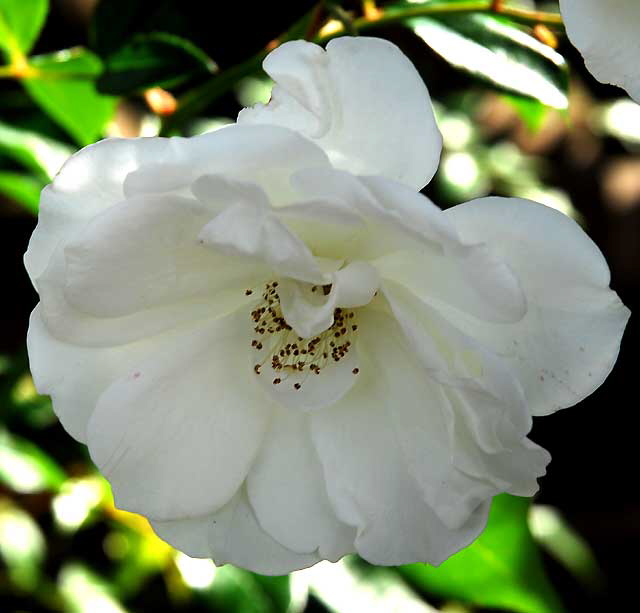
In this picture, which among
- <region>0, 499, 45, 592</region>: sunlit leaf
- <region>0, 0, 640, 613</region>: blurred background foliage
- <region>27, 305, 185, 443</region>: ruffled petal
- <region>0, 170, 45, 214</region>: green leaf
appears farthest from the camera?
<region>0, 499, 45, 592</region>: sunlit leaf

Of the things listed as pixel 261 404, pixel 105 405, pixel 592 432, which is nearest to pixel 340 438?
pixel 261 404

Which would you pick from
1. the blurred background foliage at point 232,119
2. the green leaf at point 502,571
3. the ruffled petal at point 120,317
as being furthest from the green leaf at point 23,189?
the green leaf at point 502,571

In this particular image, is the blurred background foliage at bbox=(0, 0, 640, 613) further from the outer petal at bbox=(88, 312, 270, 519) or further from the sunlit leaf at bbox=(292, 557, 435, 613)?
the outer petal at bbox=(88, 312, 270, 519)

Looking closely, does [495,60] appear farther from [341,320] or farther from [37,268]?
[37,268]

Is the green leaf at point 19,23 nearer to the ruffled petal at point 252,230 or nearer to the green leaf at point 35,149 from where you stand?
the green leaf at point 35,149

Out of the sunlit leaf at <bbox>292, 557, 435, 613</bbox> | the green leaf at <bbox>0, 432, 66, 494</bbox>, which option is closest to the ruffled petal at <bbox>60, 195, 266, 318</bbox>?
the sunlit leaf at <bbox>292, 557, 435, 613</bbox>

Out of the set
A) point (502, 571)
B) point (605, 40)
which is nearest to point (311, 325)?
point (605, 40)
